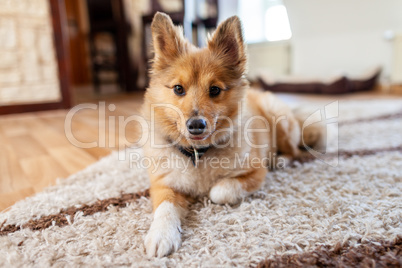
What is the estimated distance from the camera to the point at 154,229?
40.3 inches

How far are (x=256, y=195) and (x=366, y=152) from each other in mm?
1107

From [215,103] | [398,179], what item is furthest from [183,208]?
[398,179]

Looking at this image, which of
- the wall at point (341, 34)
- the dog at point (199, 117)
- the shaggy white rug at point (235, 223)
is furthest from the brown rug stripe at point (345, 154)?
the wall at point (341, 34)

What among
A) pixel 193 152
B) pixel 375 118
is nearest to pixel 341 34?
pixel 375 118

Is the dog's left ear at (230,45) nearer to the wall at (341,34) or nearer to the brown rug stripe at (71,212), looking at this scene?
the brown rug stripe at (71,212)

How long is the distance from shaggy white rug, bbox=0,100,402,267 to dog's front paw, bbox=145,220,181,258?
0.03 metres

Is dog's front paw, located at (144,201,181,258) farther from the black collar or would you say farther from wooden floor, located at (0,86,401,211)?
wooden floor, located at (0,86,401,211)

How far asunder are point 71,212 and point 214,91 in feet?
2.91

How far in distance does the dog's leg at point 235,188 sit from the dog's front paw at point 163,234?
23 cm

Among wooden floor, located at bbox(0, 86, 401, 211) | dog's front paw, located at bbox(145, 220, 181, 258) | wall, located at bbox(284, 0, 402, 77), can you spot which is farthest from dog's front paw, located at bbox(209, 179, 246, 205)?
wall, located at bbox(284, 0, 402, 77)

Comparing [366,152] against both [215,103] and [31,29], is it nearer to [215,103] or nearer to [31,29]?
[215,103]

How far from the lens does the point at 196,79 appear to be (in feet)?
4.36

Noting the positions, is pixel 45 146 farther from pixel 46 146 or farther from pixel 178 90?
pixel 178 90

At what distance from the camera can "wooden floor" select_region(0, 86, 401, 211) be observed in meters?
1.66
